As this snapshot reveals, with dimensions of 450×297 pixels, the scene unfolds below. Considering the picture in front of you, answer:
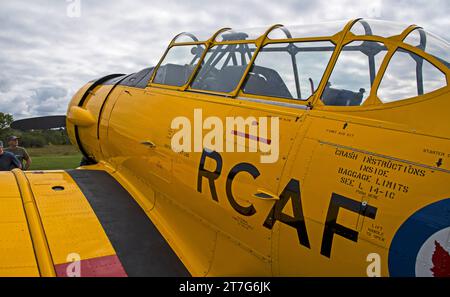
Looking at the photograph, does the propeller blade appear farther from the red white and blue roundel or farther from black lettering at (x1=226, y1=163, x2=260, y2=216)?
the red white and blue roundel

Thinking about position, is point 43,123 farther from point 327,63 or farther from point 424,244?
point 424,244

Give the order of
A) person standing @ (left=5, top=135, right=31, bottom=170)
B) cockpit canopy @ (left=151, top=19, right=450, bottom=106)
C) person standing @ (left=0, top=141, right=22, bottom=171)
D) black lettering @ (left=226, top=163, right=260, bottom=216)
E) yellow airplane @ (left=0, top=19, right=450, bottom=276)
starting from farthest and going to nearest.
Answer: person standing @ (left=5, top=135, right=31, bottom=170) → person standing @ (left=0, top=141, right=22, bottom=171) → black lettering @ (left=226, top=163, right=260, bottom=216) → cockpit canopy @ (left=151, top=19, right=450, bottom=106) → yellow airplane @ (left=0, top=19, right=450, bottom=276)

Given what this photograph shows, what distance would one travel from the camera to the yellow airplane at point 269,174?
217 centimetres

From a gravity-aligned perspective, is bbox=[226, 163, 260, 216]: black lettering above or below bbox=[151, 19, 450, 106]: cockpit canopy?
below

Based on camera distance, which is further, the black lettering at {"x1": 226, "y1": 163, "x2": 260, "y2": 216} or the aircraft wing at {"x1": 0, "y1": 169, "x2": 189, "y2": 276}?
the aircraft wing at {"x1": 0, "y1": 169, "x2": 189, "y2": 276}

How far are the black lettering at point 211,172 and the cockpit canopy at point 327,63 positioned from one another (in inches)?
25.9

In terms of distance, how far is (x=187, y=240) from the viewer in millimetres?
3848

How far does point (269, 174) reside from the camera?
283 cm

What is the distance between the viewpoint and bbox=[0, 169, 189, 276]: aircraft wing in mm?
3248

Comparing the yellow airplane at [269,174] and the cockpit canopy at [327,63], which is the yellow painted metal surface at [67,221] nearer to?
the yellow airplane at [269,174]

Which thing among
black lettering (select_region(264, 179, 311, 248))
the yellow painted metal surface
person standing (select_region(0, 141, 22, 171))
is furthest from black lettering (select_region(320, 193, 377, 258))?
person standing (select_region(0, 141, 22, 171))
